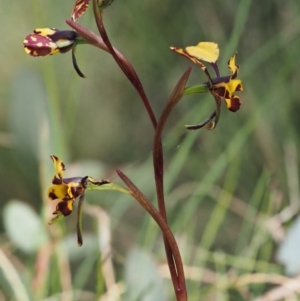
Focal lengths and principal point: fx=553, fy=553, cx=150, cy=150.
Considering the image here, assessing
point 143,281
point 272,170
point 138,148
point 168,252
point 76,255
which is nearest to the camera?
point 168,252

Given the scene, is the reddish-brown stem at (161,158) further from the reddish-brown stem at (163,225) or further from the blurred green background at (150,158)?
the blurred green background at (150,158)

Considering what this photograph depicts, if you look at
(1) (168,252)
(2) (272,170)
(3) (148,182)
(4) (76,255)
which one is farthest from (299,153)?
(1) (168,252)

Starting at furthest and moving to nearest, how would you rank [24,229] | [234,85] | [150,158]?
[150,158], [24,229], [234,85]

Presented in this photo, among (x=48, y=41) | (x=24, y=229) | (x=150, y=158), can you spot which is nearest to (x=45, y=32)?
(x=48, y=41)

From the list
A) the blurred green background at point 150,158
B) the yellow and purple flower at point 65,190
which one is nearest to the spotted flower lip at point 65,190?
the yellow and purple flower at point 65,190

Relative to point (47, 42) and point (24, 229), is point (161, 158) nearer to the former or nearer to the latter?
point (47, 42)

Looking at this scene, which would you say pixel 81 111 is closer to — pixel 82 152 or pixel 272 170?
pixel 82 152
